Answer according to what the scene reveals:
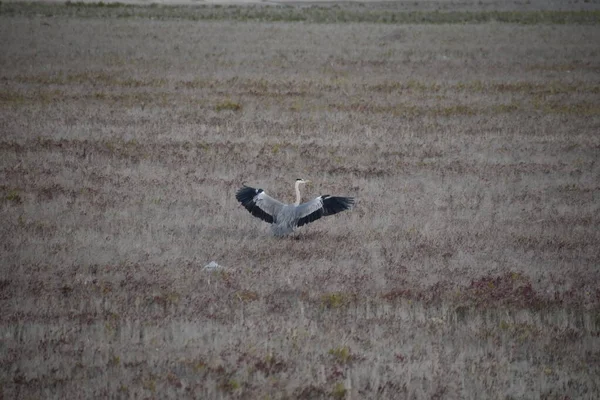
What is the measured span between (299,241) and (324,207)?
74cm

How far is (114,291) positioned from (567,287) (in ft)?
16.8

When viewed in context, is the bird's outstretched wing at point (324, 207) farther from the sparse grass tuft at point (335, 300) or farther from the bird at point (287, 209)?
the sparse grass tuft at point (335, 300)

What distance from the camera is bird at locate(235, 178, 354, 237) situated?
10.7 metres

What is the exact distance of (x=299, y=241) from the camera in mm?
11164

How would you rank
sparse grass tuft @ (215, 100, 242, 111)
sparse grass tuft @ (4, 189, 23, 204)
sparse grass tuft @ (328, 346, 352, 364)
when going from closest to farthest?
sparse grass tuft @ (328, 346, 352, 364) → sparse grass tuft @ (4, 189, 23, 204) → sparse grass tuft @ (215, 100, 242, 111)

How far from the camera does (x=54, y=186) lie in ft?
44.2

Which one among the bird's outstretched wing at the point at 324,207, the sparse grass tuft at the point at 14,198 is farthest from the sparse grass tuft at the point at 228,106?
the bird's outstretched wing at the point at 324,207

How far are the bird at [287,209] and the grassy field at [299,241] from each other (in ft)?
0.96

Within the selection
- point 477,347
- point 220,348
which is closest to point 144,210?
point 220,348

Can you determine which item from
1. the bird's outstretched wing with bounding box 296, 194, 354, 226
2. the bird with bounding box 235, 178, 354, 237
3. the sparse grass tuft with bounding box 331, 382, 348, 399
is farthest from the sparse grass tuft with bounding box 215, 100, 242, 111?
the sparse grass tuft with bounding box 331, 382, 348, 399

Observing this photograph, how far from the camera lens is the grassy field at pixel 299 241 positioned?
7219 millimetres

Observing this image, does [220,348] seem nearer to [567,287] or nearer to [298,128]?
[567,287]

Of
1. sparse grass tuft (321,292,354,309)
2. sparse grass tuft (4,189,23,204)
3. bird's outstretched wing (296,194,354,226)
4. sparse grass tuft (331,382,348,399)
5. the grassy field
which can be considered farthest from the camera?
sparse grass tuft (4,189,23,204)

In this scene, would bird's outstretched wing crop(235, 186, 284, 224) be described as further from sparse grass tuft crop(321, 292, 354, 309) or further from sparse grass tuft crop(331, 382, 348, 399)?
sparse grass tuft crop(331, 382, 348, 399)
